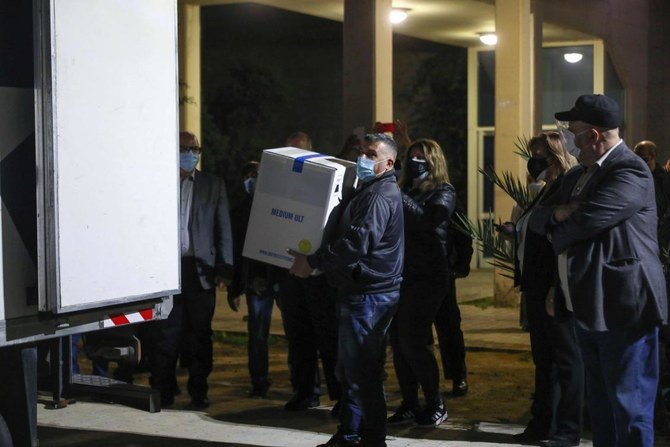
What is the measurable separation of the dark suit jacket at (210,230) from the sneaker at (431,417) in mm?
1816

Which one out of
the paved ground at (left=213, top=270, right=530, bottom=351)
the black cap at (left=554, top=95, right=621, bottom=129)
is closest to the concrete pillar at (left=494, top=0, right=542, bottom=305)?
the paved ground at (left=213, top=270, right=530, bottom=351)

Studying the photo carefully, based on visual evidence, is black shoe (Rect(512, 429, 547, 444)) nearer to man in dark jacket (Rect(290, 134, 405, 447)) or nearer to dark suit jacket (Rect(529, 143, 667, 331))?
man in dark jacket (Rect(290, 134, 405, 447))

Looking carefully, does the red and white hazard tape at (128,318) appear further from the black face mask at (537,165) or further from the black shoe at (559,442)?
the black face mask at (537,165)

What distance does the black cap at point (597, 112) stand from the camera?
5898 mm

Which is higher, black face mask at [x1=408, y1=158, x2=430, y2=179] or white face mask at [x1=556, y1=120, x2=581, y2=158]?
white face mask at [x1=556, y1=120, x2=581, y2=158]

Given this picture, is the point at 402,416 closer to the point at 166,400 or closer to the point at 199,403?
the point at 199,403

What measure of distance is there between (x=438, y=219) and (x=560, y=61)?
432 inches

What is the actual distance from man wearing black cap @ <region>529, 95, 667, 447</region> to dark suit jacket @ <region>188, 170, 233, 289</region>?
344 centimetres

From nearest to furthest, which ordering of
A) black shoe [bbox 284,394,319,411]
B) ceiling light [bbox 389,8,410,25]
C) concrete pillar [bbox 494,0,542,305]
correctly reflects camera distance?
black shoe [bbox 284,394,319,411]
concrete pillar [bbox 494,0,542,305]
ceiling light [bbox 389,8,410,25]

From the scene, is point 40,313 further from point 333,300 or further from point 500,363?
point 500,363

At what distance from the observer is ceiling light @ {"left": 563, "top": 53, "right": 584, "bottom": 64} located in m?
18.2

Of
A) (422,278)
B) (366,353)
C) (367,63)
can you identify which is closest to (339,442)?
(366,353)

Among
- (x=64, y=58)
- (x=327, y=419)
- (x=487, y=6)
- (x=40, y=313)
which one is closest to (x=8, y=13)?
(x=64, y=58)

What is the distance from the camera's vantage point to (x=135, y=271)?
5.98 metres
